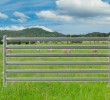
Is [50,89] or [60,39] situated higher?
[60,39]

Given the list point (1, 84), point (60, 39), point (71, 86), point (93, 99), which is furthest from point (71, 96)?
point (1, 84)

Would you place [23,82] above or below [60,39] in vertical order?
below

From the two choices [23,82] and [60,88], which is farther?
[23,82]

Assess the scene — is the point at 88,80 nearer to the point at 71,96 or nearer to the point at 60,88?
the point at 60,88

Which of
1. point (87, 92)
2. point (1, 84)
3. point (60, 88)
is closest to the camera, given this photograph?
point (87, 92)

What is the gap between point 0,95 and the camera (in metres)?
11.5

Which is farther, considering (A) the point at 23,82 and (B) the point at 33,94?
(A) the point at 23,82

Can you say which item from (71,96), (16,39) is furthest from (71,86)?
(16,39)

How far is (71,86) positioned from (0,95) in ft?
9.03

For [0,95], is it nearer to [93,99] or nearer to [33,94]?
[33,94]

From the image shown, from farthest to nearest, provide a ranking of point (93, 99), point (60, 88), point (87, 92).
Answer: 1. point (60, 88)
2. point (87, 92)
3. point (93, 99)

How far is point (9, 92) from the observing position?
12.0 metres

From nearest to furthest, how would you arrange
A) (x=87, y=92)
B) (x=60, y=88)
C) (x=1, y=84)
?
(x=87, y=92) → (x=60, y=88) → (x=1, y=84)

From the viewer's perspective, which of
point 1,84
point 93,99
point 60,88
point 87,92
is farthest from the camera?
point 1,84
